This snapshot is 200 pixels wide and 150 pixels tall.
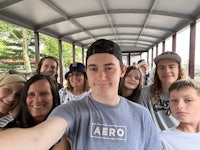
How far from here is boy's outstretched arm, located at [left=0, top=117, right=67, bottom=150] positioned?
92 centimetres

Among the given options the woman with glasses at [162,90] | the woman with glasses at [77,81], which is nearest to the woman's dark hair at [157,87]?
the woman with glasses at [162,90]

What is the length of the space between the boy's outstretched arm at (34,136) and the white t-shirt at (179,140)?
0.87 meters

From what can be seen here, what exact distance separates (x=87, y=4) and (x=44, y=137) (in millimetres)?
4390

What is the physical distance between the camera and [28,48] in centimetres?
1504

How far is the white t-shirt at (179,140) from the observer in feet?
5.36

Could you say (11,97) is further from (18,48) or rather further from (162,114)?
(18,48)

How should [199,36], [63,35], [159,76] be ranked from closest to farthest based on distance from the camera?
[159,76], [199,36], [63,35]

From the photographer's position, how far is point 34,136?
1.04 metres

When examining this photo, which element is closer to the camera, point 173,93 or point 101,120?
point 101,120

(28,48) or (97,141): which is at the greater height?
(28,48)

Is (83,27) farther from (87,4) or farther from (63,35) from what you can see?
(87,4)

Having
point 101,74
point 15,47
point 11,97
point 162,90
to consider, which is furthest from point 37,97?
point 15,47

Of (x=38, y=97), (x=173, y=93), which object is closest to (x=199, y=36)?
(x=173, y=93)

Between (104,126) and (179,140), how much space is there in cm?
74
